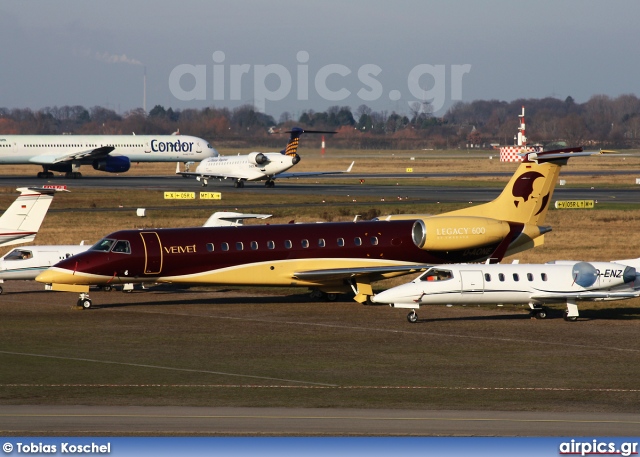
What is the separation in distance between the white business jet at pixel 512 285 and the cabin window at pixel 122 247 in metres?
9.33

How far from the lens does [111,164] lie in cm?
11094

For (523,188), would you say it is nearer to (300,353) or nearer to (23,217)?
(300,353)

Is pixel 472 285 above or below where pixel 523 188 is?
below

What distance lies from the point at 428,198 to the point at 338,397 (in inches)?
2364

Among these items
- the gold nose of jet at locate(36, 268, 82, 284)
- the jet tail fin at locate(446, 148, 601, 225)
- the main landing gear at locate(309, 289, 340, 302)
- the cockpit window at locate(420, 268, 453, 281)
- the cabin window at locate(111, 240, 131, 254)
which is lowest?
the main landing gear at locate(309, 289, 340, 302)

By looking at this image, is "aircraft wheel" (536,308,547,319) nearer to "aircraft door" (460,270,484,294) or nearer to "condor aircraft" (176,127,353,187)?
"aircraft door" (460,270,484,294)

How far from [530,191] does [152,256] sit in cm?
1480

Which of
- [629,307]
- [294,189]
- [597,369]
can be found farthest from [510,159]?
[597,369]

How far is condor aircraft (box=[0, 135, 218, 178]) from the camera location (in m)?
113

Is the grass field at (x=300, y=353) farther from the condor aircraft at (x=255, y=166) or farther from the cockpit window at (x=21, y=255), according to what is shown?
the condor aircraft at (x=255, y=166)

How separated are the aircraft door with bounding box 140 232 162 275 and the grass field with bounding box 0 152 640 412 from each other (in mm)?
1594

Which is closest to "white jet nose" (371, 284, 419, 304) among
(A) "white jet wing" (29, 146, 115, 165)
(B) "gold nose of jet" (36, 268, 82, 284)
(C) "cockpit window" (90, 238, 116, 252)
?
(C) "cockpit window" (90, 238, 116, 252)

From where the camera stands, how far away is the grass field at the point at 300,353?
23.0 m

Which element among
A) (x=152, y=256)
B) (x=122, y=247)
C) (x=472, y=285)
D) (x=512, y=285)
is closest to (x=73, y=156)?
(x=122, y=247)
